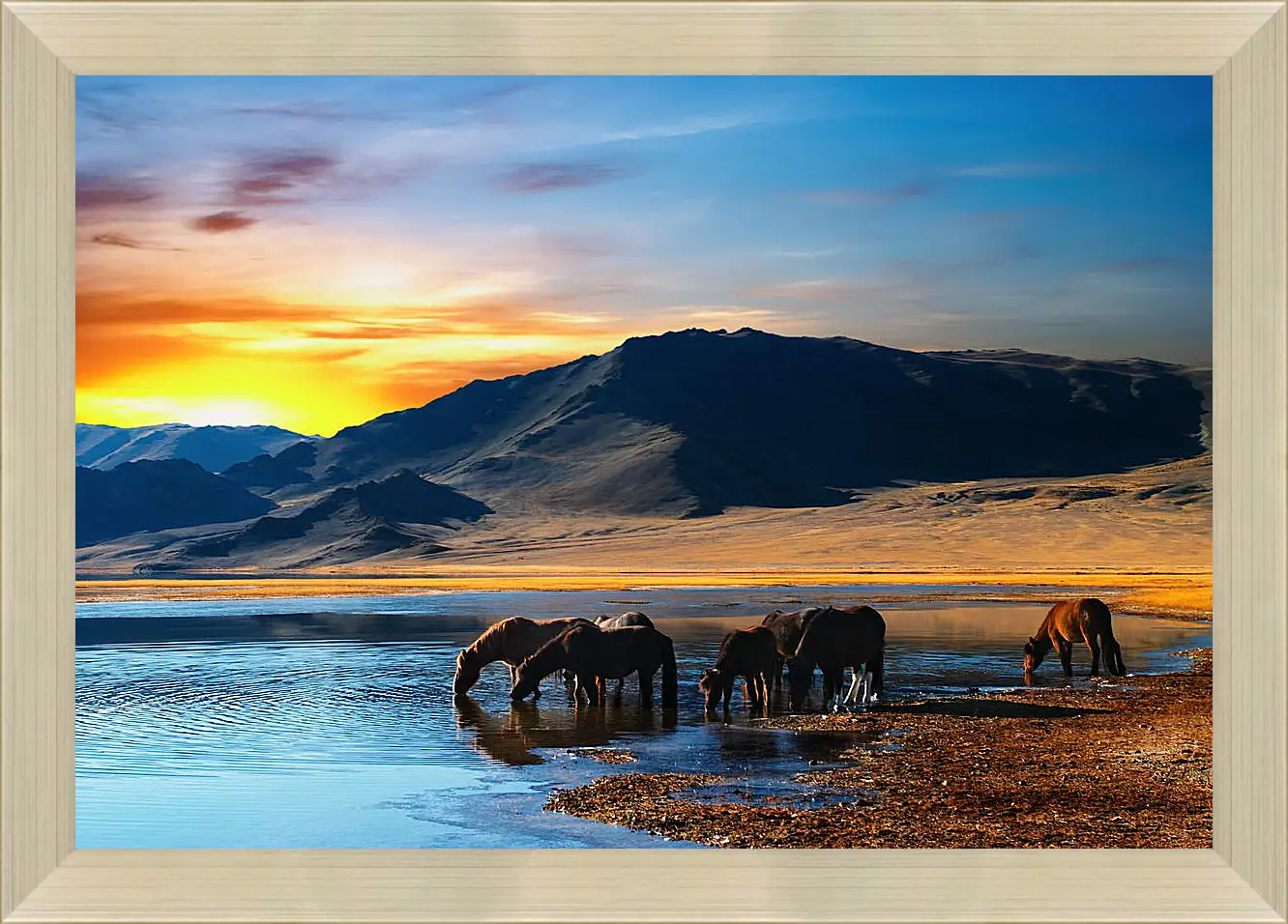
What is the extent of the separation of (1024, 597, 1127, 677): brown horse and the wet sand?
10.5 ft

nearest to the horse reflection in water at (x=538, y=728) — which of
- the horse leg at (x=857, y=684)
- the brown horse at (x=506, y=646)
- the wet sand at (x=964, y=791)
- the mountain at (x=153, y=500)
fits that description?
the brown horse at (x=506, y=646)

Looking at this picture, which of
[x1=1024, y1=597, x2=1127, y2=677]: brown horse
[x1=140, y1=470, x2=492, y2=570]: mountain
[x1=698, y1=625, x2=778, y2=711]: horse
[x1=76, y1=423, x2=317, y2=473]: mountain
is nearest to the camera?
[x1=698, y1=625, x2=778, y2=711]: horse

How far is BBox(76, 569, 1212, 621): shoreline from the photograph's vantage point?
102ft

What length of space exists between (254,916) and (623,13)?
158 inches

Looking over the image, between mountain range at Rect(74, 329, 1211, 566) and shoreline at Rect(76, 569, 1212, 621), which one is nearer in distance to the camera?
shoreline at Rect(76, 569, 1212, 621)

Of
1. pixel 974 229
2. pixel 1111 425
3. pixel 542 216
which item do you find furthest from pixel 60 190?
pixel 1111 425

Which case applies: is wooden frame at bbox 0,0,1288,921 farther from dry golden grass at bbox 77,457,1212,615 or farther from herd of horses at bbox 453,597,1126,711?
dry golden grass at bbox 77,457,1212,615

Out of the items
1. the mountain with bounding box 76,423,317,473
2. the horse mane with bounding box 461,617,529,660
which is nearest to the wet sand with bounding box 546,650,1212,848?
the horse mane with bounding box 461,617,529,660

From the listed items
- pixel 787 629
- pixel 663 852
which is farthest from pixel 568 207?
pixel 663 852

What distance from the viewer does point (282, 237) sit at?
304 ft

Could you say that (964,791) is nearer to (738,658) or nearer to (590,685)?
(738,658)

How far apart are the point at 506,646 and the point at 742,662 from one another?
2.48m

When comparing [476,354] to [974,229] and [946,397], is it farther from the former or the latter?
[974,229]

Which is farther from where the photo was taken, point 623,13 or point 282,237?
point 282,237
